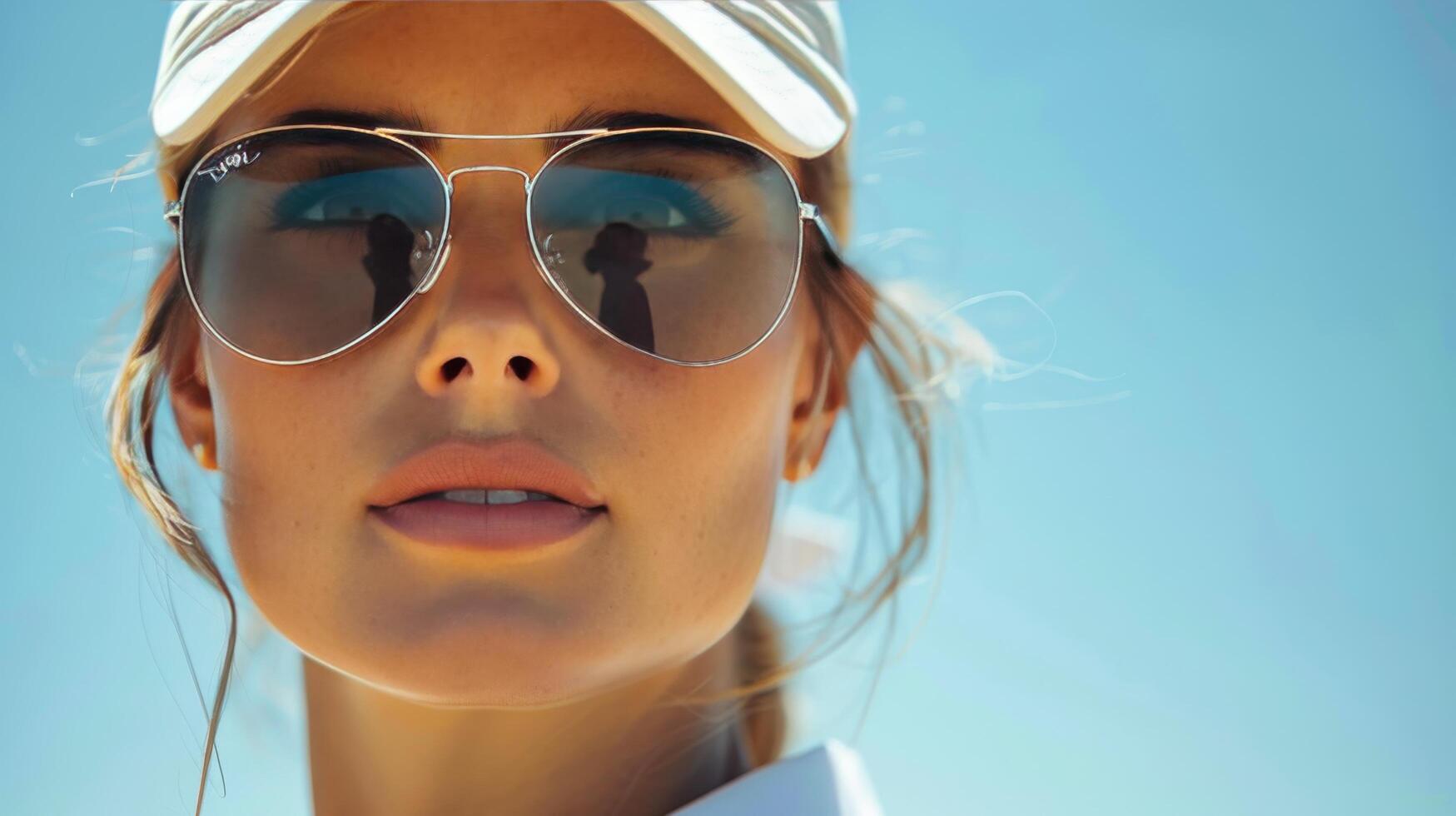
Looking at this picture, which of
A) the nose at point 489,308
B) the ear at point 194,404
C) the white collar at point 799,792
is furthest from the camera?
the ear at point 194,404

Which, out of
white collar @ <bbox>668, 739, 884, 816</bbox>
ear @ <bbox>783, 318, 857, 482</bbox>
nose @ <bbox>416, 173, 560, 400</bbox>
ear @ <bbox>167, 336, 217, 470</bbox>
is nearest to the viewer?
nose @ <bbox>416, 173, 560, 400</bbox>

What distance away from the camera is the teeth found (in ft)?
5.28

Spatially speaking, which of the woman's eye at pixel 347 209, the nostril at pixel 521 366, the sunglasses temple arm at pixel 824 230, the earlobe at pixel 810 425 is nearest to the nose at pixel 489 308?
the nostril at pixel 521 366

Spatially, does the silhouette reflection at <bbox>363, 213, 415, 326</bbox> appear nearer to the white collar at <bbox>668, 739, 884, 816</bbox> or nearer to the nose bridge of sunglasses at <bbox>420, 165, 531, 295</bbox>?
the nose bridge of sunglasses at <bbox>420, 165, 531, 295</bbox>

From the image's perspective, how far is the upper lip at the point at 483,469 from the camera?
159 centimetres

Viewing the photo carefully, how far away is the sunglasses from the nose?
0.02 metres

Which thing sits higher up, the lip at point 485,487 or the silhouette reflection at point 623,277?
the silhouette reflection at point 623,277

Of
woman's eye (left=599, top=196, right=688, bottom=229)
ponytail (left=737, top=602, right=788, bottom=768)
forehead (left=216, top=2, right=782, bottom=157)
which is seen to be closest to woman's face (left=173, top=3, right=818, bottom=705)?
forehead (left=216, top=2, right=782, bottom=157)

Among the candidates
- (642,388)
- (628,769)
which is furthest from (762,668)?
(642,388)

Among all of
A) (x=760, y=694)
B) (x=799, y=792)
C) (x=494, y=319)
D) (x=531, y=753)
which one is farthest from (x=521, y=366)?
(x=760, y=694)

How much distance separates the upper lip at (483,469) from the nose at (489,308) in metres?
0.06

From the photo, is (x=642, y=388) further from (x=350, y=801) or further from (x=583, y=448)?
(x=350, y=801)

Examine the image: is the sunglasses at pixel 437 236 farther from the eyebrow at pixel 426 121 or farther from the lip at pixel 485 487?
the lip at pixel 485 487

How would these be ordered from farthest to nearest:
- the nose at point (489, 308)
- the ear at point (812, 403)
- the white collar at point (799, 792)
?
the ear at point (812, 403) < the white collar at point (799, 792) < the nose at point (489, 308)
